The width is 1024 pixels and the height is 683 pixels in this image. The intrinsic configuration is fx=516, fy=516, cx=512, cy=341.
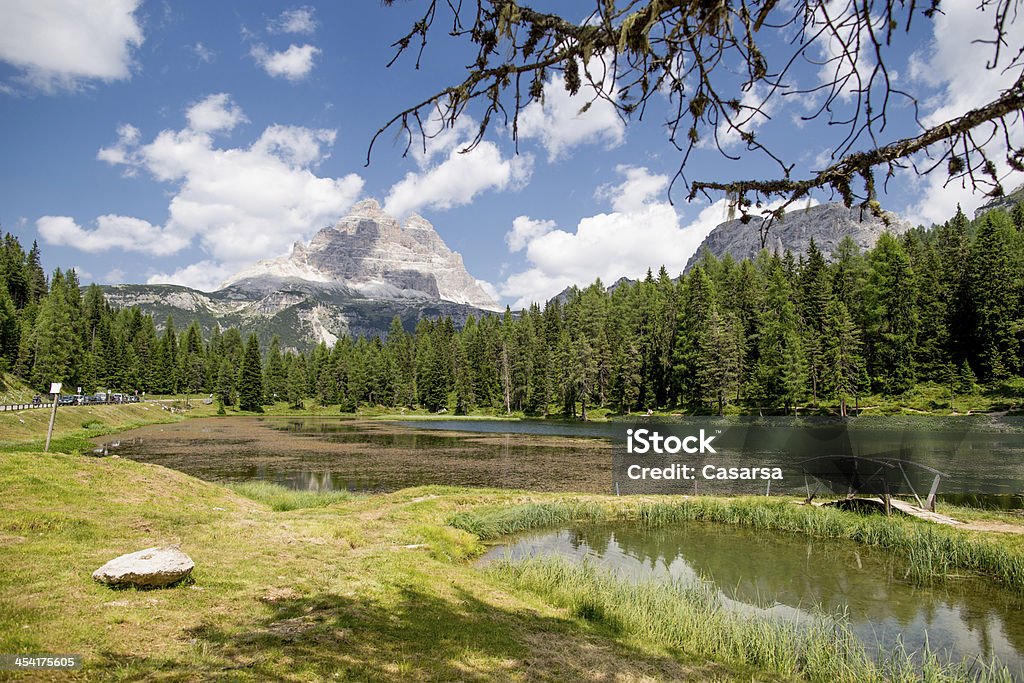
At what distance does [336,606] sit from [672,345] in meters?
80.4

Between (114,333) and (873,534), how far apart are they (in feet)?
442

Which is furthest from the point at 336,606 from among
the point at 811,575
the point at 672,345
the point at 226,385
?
the point at 226,385

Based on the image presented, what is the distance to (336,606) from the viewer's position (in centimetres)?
895

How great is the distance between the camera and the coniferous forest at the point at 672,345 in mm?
59281

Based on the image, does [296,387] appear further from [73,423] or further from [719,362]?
[719,362]

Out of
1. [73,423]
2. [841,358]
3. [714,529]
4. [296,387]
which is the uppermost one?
[841,358]

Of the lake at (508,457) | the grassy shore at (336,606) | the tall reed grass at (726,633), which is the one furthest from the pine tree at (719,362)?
the tall reed grass at (726,633)

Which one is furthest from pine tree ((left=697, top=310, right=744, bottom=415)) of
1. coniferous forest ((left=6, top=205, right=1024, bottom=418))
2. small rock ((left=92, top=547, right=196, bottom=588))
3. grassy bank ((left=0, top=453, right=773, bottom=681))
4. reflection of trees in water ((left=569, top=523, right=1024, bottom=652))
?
small rock ((left=92, top=547, right=196, bottom=588))

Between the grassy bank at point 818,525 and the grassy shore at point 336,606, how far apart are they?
0.14 meters

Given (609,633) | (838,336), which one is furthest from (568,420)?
(609,633)

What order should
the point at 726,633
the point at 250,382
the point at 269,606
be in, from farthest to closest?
the point at 250,382
the point at 726,633
the point at 269,606

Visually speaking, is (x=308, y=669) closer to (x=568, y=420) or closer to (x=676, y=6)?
(x=676, y=6)

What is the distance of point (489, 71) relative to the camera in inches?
147

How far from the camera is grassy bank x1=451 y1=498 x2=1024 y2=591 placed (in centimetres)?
1446
